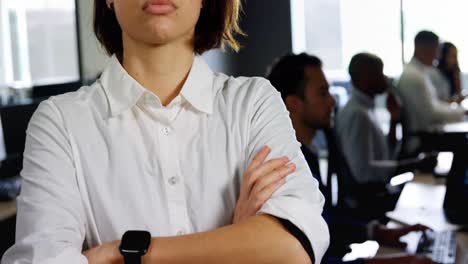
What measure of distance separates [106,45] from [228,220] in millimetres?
436

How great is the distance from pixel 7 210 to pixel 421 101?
10.5ft

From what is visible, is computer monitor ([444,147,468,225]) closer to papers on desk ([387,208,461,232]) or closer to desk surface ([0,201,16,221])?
papers on desk ([387,208,461,232])

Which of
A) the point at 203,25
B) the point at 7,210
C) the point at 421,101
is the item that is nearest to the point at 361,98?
the point at 421,101

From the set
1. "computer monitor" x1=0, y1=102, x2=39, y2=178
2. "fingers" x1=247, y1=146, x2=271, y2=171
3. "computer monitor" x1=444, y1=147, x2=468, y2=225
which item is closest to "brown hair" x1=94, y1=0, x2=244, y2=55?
"fingers" x1=247, y1=146, x2=271, y2=171

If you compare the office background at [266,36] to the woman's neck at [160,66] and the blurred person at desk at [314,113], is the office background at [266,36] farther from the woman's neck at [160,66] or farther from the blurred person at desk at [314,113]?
the woman's neck at [160,66]

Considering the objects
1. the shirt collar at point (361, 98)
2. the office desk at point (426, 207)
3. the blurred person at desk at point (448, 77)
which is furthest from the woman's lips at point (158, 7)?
the blurred person at desk at point (448, 77)

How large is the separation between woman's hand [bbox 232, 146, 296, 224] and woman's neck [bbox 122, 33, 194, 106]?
0.62ft

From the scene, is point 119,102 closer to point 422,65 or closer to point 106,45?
point 106,45

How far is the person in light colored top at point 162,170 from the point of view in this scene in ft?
3.83

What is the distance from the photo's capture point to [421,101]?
544 cm

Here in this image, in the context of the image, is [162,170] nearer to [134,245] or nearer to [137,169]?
[137,169]

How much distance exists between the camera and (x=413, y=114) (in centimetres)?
548

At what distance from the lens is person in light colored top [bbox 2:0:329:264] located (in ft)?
3.83

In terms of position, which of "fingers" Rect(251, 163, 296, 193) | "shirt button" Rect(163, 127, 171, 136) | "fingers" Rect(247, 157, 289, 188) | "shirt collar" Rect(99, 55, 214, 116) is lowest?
"fingers" Rect(251, 163, 296, 193)
